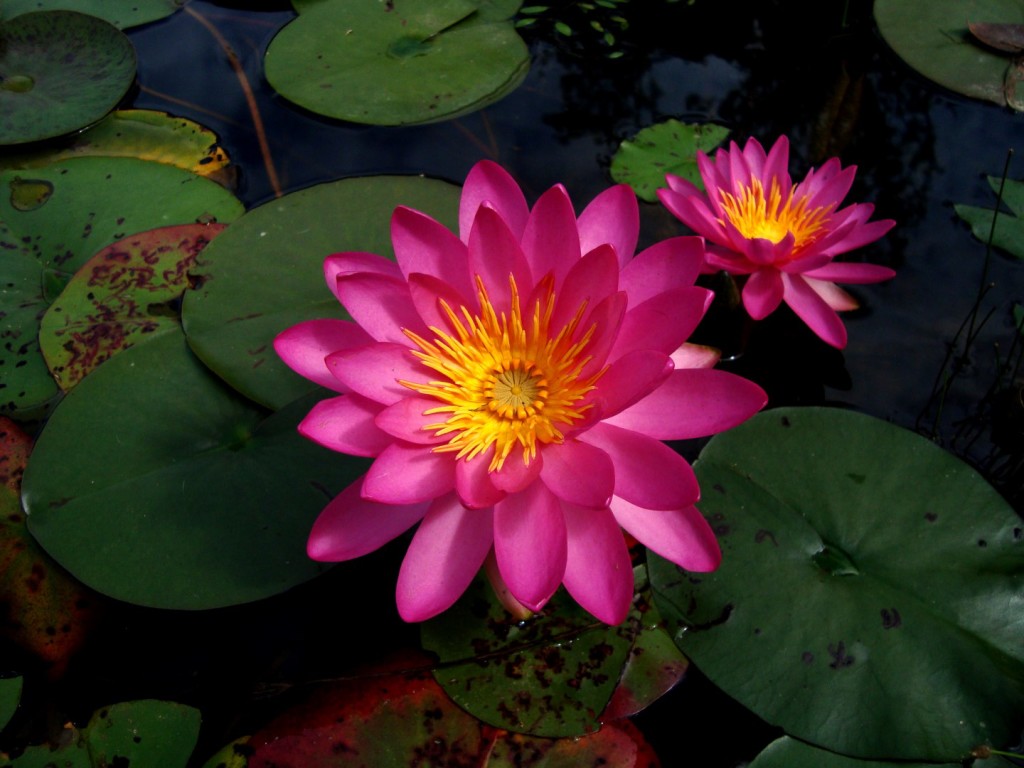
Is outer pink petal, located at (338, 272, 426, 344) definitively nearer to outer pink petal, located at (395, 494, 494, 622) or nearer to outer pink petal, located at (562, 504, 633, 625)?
outer pink petal, located at (395, 494, 494, 622)

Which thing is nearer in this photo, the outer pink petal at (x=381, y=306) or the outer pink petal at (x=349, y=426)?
the outer pink petal at (x=349, y=426)

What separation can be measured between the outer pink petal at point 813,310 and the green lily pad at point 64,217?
1.89 meters

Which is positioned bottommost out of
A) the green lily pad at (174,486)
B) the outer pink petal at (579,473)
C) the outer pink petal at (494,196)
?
the green lily pad at (174,486)

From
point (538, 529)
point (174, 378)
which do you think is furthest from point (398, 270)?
point (174, 378)

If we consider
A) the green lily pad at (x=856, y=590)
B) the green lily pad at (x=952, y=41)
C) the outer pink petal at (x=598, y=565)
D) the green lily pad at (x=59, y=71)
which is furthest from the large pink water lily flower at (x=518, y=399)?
the green lily pad at (x=952, y=41)

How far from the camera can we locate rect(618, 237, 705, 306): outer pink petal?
1.40m

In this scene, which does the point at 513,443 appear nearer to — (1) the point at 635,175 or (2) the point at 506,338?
(2) the point at 506,338

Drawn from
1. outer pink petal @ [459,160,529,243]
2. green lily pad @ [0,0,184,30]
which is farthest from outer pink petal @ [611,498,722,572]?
green lily pad @ [0,0,184,30]

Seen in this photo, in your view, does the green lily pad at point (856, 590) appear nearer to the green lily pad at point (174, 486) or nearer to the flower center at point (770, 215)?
the flower center at point (770, 215)

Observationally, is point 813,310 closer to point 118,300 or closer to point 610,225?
point 610,225

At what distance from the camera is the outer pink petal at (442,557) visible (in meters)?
1.31

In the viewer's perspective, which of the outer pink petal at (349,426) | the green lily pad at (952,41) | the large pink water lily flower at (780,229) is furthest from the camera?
the green lily pad at (952,41)

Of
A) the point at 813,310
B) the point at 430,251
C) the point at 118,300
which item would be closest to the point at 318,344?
the point at 430,251

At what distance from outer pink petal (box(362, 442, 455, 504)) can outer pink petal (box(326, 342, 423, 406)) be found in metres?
0.12
